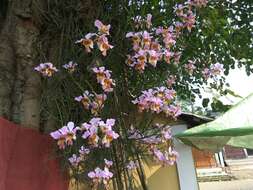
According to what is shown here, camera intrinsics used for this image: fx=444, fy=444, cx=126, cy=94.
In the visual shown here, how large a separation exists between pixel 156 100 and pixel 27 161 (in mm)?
1306

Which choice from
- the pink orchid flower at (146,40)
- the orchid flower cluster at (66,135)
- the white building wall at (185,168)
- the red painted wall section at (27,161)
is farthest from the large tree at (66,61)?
the white building wall at (185,168)

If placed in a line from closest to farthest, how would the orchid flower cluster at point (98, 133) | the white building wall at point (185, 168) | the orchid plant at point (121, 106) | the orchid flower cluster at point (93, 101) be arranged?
1. the orchid flower cluster at point (98, 133)
2. the orchid plant at point (121, 106)
3. the orchid flower cluster at point (93, 101)
4. the white building wall at point (185, 168)

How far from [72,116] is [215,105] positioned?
162 inches

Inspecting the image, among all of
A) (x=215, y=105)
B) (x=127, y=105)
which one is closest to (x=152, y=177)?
(x=215, y=105)

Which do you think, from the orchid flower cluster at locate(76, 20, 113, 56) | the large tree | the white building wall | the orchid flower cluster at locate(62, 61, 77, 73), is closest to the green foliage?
the large tree

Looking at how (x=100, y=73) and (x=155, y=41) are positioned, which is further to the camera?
(x=155, y=41)

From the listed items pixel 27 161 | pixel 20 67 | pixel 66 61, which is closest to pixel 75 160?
pixel 27 161

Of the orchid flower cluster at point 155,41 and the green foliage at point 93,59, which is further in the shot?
the green foliage at point 93,59

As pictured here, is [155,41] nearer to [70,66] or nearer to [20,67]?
[70,66]

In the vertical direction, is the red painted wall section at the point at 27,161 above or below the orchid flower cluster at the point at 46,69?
below

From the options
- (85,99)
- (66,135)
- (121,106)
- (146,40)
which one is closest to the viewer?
(66,135)

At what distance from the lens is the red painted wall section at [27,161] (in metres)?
3.84

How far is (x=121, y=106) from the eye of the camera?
4445mm

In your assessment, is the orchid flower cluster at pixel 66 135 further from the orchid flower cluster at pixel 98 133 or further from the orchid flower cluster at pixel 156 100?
the orchid flower cluster at pixel 156 100
